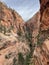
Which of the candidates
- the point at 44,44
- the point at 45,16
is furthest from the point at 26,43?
the point at 44,44

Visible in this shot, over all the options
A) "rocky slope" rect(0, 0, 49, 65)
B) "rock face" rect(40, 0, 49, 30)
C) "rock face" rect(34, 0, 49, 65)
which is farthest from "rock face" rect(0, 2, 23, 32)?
"rock face" rect(34, 0, 49, 65)

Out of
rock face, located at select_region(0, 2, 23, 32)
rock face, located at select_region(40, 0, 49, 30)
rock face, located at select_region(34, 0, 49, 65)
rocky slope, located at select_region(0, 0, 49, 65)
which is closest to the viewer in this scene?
rock face, located at select_region(34, 0, 49, 65)

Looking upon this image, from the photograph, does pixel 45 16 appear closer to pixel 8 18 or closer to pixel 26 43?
pixel 26 43

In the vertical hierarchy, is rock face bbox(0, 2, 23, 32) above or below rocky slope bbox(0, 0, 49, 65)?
above

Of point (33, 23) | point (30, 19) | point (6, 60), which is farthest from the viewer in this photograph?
point (30, 19)

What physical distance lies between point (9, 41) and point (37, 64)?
50.3 meters

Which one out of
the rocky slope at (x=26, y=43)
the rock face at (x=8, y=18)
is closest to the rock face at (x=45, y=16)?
the rocky slope at (x=26, y=43)

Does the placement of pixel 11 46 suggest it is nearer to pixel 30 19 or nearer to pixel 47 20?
pixel 47 20

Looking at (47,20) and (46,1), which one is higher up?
(46,1)

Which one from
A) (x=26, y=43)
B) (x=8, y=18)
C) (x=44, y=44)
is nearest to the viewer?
(x=44, y=44)

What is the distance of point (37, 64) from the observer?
1245cm

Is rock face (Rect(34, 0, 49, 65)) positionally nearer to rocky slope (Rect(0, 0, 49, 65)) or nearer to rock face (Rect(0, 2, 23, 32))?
rocky slope (Rect(0, 0, 49, 65))

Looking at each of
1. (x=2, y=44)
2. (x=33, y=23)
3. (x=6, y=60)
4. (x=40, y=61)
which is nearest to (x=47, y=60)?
(x=40, y=61)

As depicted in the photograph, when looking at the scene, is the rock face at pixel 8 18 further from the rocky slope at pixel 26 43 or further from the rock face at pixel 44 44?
the rock face at pixel 44 44
